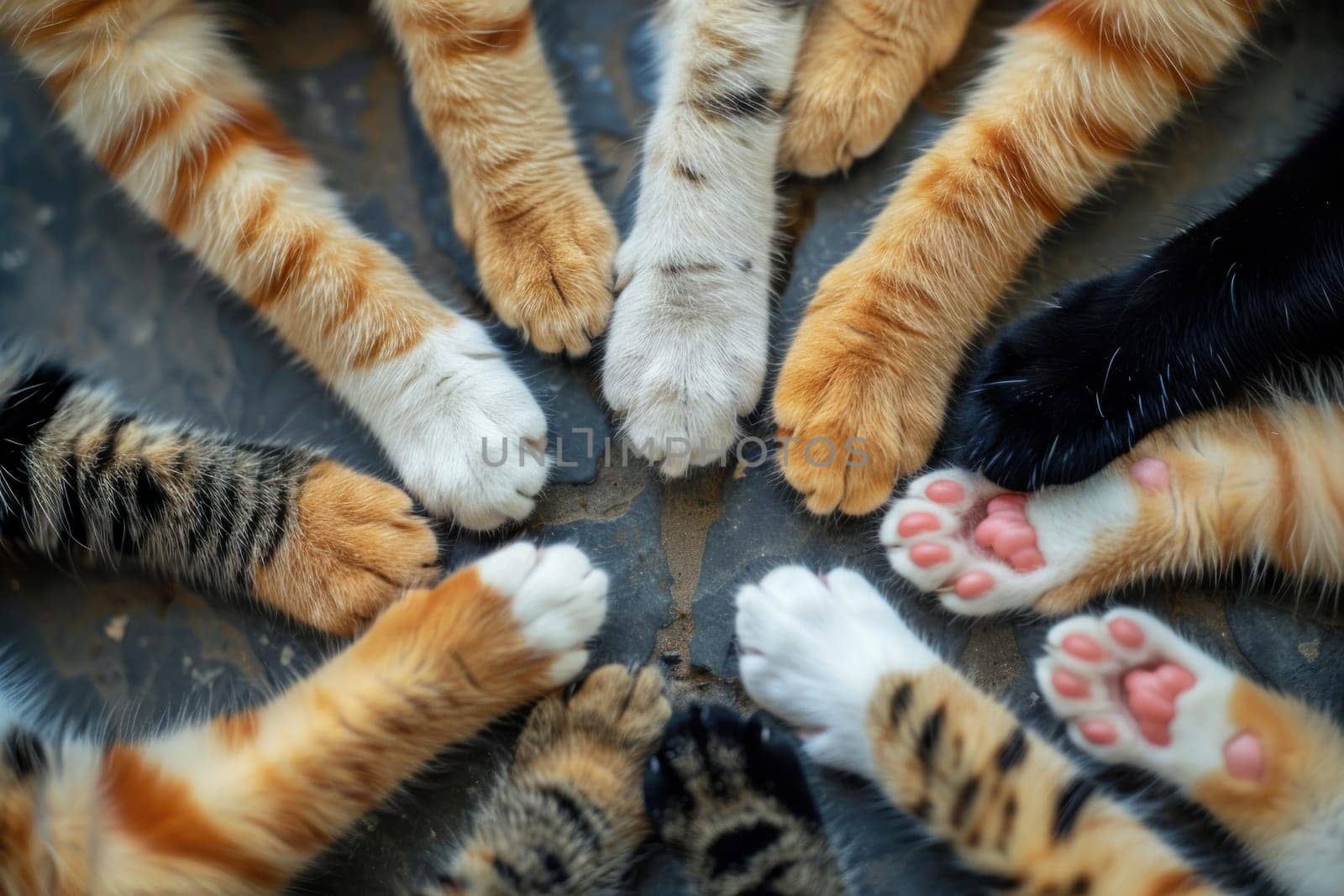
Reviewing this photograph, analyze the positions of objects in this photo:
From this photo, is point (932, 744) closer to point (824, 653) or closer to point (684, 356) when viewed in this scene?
point (824, 653)

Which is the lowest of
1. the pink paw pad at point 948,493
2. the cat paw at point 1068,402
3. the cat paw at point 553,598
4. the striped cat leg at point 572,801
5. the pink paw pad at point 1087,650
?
the striped cat leg at point 572,801

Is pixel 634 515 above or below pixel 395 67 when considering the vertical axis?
below

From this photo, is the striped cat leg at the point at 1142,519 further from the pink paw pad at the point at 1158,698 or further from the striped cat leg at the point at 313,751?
the striped cat leg at the point at 313,751

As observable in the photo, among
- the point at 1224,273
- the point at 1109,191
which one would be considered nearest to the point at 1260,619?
the point at 1224,273

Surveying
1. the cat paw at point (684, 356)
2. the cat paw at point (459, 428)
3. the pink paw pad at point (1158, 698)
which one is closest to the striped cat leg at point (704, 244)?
the cat paw at point (684, 356)

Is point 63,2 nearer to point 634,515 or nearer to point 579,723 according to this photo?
point 634,515

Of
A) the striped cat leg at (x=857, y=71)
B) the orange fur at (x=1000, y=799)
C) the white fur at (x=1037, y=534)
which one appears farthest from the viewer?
the striped cat leg at (x=857, y=71)

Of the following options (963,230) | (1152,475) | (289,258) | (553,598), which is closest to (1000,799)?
(1152,475)
